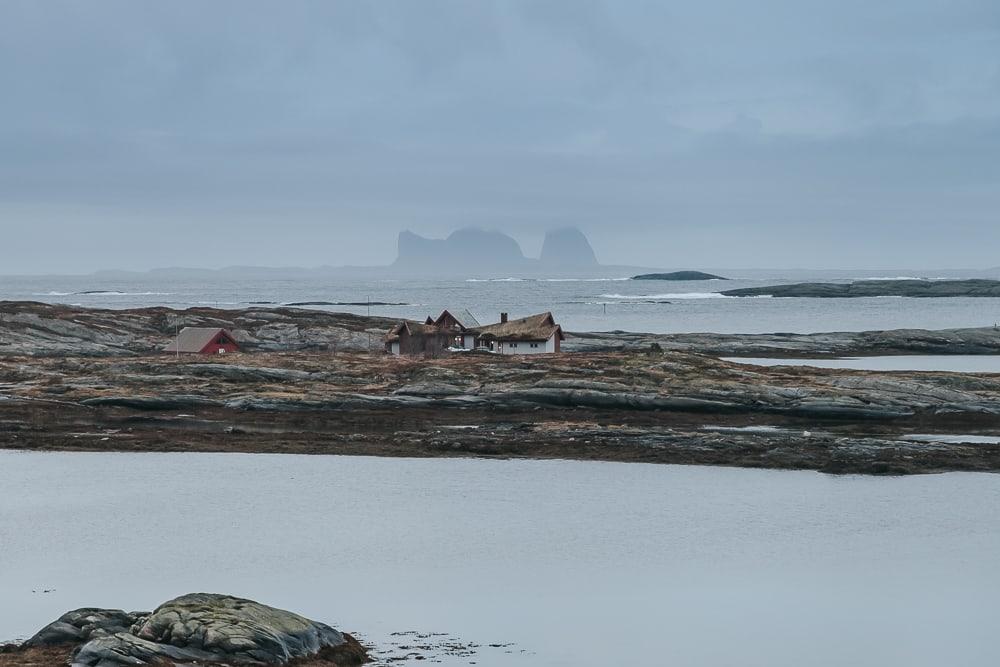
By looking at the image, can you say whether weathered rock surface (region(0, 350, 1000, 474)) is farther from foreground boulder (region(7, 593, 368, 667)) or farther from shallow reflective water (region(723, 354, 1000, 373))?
foreground boulder (region(7, 593, 368, 667))

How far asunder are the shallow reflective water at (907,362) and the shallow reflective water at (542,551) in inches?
2066

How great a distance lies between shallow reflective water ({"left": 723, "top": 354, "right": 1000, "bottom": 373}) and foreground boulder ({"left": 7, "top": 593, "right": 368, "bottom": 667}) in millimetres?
79596

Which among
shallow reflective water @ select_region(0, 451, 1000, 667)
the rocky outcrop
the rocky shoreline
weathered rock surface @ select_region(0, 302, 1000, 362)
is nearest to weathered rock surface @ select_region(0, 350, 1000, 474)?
the rocky shoreline

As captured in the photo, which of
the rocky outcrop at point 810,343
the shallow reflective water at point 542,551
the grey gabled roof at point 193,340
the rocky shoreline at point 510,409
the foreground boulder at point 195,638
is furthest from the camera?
the rocky outcrop at point 810,343

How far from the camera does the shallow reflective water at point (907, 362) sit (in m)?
103

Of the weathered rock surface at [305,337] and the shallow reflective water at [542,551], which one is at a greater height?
the weathered rock surface at [305,337]

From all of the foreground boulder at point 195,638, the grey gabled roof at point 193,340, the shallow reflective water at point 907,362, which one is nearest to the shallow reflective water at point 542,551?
the foreground boulder at point 195,638

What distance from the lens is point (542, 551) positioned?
137 feet

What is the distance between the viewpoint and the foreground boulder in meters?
24.7

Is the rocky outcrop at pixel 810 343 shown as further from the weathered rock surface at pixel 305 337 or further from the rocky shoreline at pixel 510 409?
the rocky shoreline at pixel 510 409

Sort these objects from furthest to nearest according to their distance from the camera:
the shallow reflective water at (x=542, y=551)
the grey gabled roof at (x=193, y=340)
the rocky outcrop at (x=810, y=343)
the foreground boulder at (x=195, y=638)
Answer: the rocky outcrop at (x=810, y=343) < the grey gabled roof at (x=193, y=340) < the shallow reflective water at (x=542, y=551) < the foreground boulder at (x=195, y=638)

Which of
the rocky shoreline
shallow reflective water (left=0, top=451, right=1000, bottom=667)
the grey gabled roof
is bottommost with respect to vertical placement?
shallow reflective water (left=0, top=451, right=1000, bottom=667)

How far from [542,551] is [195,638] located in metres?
18.1

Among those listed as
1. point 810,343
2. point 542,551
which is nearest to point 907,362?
point 810,343
